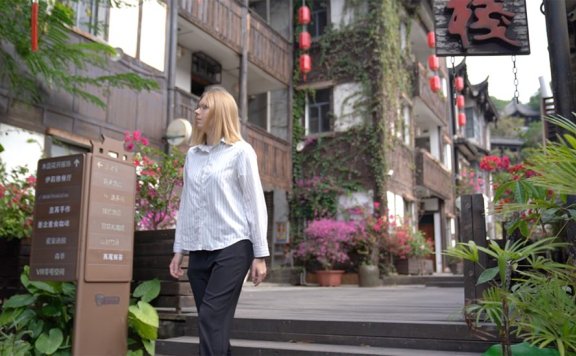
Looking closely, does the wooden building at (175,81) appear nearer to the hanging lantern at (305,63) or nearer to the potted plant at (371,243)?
the hanging lantern at (305,63)

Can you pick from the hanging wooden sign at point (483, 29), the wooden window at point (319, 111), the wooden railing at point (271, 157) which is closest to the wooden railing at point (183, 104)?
the wooden railing at point (271, 157)

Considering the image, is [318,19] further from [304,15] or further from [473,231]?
[473,231]

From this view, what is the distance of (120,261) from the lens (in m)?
4.41

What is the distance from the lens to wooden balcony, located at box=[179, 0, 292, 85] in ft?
38.4

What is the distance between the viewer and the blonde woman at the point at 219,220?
8.89 feet

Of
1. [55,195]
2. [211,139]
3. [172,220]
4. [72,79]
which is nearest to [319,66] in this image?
[72,79]

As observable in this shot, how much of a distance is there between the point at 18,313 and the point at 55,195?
3.34ft

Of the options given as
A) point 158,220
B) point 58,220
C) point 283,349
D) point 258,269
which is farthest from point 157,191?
point 258,269

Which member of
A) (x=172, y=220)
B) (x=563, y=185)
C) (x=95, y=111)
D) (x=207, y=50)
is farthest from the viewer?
(x=207, y=50)

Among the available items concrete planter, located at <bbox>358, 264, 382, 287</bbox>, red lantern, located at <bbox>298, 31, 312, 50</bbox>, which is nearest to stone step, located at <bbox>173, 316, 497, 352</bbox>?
concrete planter, located at <bbox>358, 264, 382, 287</bbox>

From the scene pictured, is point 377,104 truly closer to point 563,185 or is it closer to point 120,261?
point 120,261

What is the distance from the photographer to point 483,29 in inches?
173

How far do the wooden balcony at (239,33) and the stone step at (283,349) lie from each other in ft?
27.2

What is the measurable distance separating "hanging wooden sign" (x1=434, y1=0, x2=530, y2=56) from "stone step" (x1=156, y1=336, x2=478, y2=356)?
2.40 metres
